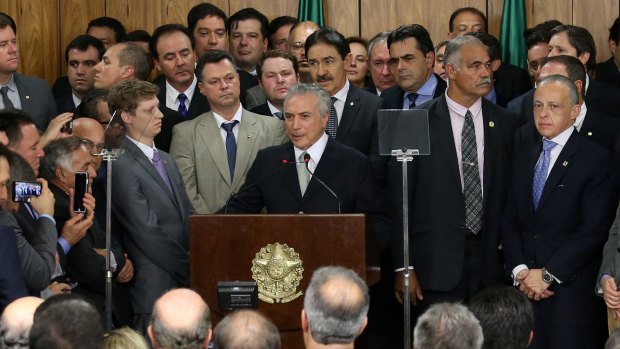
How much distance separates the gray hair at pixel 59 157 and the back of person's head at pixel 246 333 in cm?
218

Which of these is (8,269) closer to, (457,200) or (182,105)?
(457,200)

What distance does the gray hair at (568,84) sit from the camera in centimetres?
578

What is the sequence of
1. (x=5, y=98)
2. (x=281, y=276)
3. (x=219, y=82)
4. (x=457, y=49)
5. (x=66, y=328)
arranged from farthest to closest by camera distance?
1. (x=5, y=98)
2. (x=219, y=82)
3. (x=457, y=49)
4. (x=281, y=276)
5. (x=66, y=328)

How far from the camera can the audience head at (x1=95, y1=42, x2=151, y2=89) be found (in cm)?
704

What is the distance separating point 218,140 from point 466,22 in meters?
2.60

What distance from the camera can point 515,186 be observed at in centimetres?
593

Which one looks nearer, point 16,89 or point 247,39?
point 16,89

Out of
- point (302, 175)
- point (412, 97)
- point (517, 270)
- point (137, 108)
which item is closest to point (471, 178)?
point (517, 270)

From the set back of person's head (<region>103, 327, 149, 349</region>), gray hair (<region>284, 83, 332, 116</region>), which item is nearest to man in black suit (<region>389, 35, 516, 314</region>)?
gray hair (<region>284, 83, 332, 116</region>)

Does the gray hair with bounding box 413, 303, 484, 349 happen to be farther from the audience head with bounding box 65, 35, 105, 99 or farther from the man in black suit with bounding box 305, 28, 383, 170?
the audience head with bounding box 65, 35, 105, 99

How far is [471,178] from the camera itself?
5.96 metres

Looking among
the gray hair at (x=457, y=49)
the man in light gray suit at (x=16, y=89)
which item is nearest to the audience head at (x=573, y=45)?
the gray hair at (x=457, y=49)

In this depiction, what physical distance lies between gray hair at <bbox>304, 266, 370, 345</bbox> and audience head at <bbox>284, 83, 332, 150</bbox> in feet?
6.26

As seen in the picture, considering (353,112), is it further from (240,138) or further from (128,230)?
(128,230)
